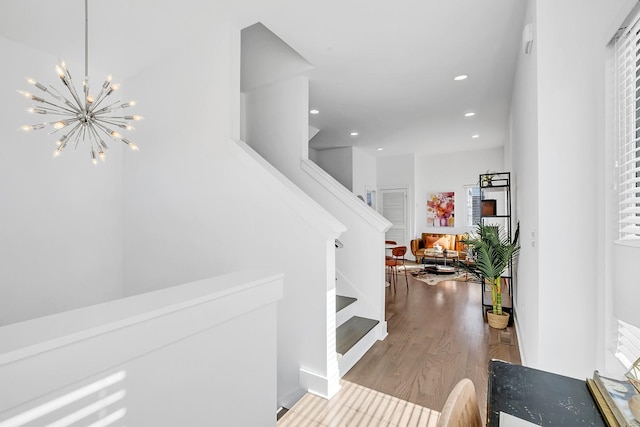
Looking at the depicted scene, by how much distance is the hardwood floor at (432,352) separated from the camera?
2.25m

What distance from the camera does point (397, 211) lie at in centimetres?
816

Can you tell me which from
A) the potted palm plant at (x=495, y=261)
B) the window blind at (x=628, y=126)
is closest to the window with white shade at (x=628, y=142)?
the window blind at (x=628, y=126)

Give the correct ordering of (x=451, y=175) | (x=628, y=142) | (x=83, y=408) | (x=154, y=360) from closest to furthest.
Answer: (x=83, y=408)
(x=154, y=360)
(x=628, y=142)
(x=451, y=175)

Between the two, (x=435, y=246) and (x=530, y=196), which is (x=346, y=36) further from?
(x=435, y=246)

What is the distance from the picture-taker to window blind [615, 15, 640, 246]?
1.29 metres

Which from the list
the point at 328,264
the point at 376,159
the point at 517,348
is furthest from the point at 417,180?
the point at 328,264

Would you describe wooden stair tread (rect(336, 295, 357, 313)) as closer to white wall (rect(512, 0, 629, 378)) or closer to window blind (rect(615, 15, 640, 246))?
white wall (rect(512, 0, 629, 378))

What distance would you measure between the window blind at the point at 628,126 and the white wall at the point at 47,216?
13.7 ft

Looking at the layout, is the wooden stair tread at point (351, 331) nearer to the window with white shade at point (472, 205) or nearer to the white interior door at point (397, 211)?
the white interior door at point (397, 211)

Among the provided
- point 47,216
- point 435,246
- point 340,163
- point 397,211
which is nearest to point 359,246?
point 47,216

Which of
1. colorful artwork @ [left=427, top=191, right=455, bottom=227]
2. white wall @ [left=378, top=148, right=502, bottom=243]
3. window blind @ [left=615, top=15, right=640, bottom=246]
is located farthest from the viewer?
colorful artwork @ [left=427, top=191, right=455, bottom=227]

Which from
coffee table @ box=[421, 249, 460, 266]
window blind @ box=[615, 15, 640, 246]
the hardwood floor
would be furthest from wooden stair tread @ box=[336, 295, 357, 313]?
coffee table @ box=[421, 249, 460, 266]

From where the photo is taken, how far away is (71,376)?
0.82 m

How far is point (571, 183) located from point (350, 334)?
2097mm
